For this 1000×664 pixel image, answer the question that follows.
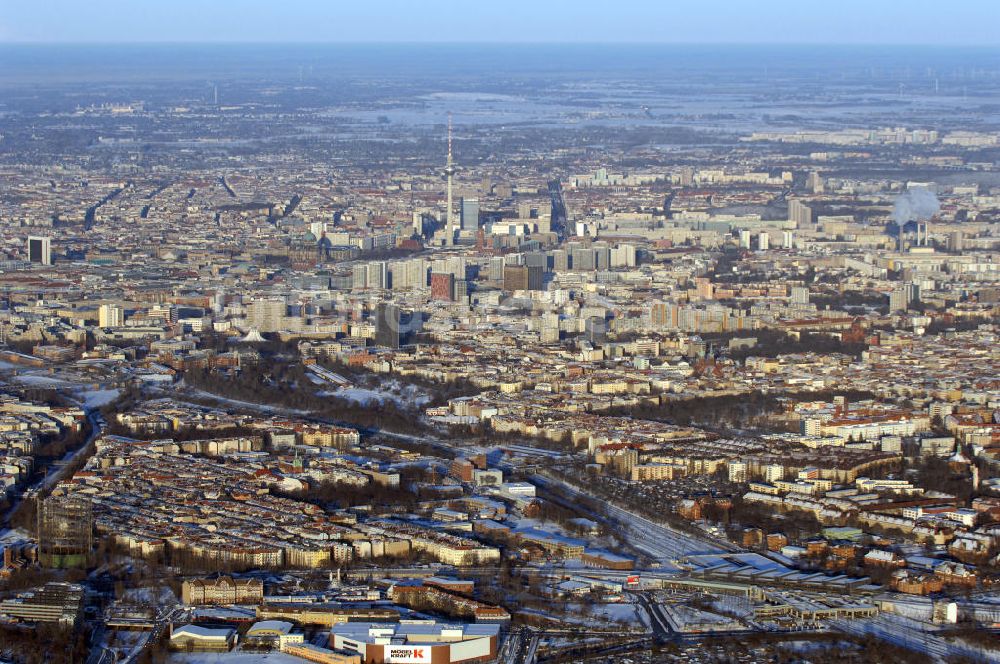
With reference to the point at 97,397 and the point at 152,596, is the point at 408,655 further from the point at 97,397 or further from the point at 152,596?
the point at 97,397

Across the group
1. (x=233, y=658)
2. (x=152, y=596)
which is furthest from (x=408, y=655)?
(x=152, y=596)

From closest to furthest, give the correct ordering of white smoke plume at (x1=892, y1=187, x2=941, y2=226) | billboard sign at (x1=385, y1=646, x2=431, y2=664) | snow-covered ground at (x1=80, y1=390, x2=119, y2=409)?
1. billboard sign at (x1=385, y1=646, x2=431, y2=664)
2. snow-covered ground at (x1=80, y1=390, x2=119, y2=409)
3. white smoke plume at (x1=892, y1=187, x2=941, y2=226)

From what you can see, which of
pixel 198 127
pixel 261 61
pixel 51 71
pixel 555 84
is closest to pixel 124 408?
pixel 198 127

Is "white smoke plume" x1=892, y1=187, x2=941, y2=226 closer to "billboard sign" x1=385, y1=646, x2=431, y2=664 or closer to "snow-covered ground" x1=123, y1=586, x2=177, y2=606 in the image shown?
"snow-covered ground" x1=123, y1=586, x2=177, y2=606

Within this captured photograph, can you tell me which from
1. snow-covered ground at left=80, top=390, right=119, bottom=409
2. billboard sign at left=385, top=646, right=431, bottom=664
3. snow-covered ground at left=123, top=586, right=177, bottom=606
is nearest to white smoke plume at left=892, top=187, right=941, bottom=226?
snow-covered ground at left=80, top=390, right=119, bottom=409

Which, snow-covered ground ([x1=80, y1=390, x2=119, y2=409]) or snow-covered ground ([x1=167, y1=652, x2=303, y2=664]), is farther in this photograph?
snow-covered ground ([x1=80, y1=390, x2=119, y2=409])

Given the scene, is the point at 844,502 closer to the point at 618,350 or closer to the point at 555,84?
the point at 618,350

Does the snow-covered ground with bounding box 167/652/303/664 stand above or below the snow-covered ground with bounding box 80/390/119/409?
above

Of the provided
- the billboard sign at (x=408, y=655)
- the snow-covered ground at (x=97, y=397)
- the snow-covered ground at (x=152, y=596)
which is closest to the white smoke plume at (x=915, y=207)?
the snow-covered ground at (x=97, y=397)

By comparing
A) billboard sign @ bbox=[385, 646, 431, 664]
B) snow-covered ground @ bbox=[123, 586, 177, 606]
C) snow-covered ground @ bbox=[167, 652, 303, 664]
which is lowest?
snow-covered ground @ bbox=[123, 586, 177, 606]
